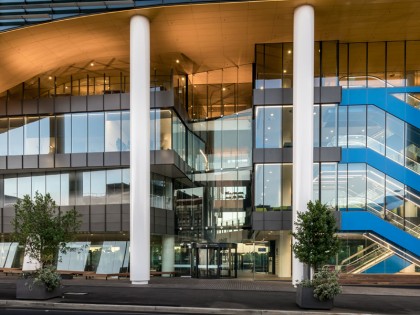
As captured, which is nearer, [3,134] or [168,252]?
[3,134]

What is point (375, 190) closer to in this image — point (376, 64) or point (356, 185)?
point (356, 185)

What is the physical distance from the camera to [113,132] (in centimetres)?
3086

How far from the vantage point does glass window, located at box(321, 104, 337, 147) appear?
27047 mm

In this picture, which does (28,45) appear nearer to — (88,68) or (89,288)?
(88,68)

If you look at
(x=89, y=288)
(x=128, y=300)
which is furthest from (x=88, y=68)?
(x=128, y=300)

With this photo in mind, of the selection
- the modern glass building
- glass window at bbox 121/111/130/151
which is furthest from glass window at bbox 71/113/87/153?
glass window at bbox 121/111/130/151

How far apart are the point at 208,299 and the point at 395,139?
1626cm

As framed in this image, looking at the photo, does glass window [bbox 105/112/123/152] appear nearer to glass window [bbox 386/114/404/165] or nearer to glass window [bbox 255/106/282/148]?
glass window [bbox 255/106/282/148]

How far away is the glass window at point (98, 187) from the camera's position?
31.2 metres

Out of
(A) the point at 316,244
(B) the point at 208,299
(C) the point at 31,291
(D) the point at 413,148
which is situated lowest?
(B) the point at 208,299

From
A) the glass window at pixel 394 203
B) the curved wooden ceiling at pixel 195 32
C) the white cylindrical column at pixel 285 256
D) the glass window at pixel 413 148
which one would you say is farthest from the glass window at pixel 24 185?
the glass window at pixel 413 148

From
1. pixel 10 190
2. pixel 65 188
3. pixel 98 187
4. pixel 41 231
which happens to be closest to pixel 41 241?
pixel 41 231

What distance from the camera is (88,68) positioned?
32.5 m

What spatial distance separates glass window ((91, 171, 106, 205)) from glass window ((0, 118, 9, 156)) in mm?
6786
